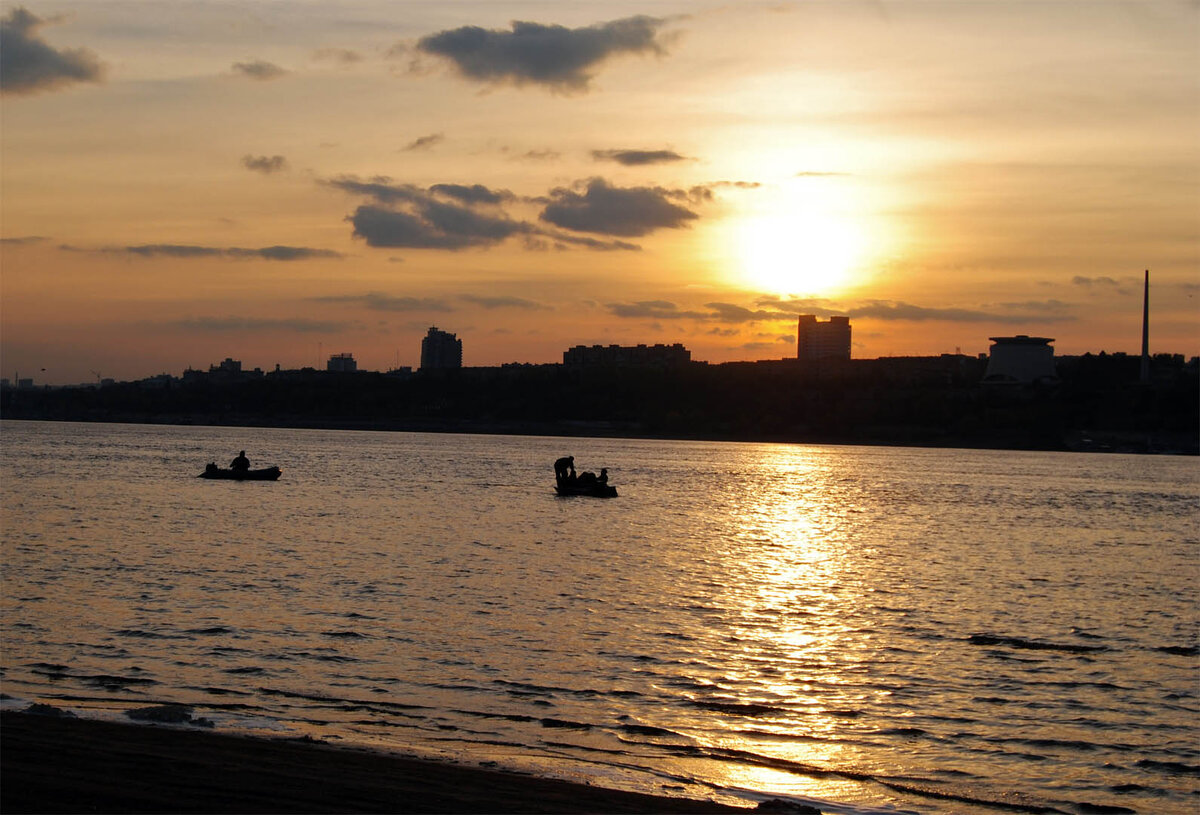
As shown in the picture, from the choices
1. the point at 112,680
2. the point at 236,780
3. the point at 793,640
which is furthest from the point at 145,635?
the point at 793,640

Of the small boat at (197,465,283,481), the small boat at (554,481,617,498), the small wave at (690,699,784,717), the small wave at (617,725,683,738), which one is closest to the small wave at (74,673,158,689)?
the small wave at (617,725,683,738)

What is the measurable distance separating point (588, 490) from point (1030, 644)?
4938 centimetres

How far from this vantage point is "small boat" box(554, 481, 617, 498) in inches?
2911

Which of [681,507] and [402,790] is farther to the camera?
[681,507]

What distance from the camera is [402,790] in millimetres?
12133

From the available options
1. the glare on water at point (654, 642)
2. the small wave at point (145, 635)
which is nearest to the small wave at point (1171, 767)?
the glare on water at point (654, 642)

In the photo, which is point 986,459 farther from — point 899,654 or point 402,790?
point 402,790

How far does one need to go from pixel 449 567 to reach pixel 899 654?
56.5 ft

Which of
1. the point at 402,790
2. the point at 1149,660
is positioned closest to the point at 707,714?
the point at 402,790

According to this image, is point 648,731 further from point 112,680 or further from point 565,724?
point 112,680

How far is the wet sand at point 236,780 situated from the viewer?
433 inches

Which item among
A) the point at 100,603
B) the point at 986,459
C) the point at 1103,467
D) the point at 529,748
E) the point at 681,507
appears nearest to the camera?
the point at 529,748

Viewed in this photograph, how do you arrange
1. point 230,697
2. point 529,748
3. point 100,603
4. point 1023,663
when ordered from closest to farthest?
point 529,748
point 230,697
point 1023,663
point 100,603

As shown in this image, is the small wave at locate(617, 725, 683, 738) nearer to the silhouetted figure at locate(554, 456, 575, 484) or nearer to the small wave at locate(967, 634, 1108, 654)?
the small wave at locate(967, 634, 1108, 654)
